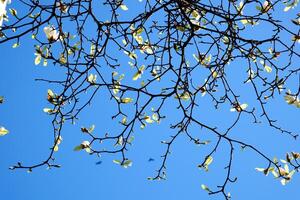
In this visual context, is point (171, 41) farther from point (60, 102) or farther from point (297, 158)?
point (297, 158)

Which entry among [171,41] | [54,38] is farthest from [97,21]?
[171,41]

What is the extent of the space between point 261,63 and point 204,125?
115 cm

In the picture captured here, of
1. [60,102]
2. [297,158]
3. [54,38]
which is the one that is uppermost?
[54,38]

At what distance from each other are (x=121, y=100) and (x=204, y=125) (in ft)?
2.57

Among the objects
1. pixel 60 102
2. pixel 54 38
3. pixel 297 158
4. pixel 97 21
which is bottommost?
pixel 297 158

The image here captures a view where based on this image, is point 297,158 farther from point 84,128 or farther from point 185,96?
point 84,128

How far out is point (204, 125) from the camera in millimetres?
2887

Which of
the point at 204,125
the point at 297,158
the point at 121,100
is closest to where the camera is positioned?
the point at 204,125

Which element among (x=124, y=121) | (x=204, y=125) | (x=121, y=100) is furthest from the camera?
(x=124, y=121)

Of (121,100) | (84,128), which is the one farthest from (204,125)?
(84,128)

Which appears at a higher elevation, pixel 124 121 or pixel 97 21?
pixel 97 21

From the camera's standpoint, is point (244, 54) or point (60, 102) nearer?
point (60, 102)

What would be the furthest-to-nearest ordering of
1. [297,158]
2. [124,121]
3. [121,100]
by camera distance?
[124,121] < [121,100] < [297,158]

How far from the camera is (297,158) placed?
3.11m
